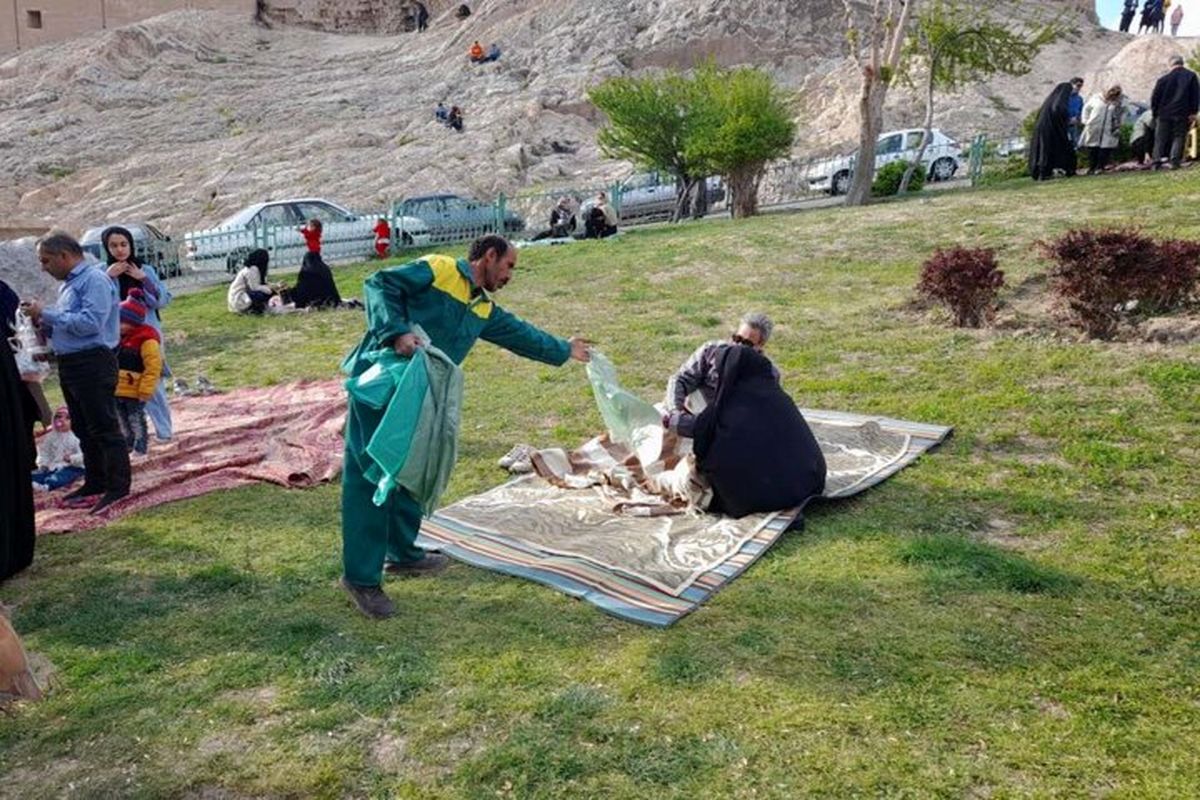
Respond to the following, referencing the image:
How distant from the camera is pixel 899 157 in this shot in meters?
20.9

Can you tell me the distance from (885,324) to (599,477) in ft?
13.8

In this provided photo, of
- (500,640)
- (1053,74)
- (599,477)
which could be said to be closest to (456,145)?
(1053,74)

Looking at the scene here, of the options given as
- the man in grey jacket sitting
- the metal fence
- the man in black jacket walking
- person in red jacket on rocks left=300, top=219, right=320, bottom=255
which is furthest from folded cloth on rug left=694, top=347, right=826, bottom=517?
the metal fence

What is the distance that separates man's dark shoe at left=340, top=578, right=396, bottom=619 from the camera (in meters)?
3.88

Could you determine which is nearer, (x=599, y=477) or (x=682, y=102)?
(x=599, y=477)

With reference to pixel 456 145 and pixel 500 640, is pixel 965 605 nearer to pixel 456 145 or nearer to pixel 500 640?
pixel 500 640

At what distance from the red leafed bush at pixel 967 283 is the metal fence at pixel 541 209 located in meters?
10.6

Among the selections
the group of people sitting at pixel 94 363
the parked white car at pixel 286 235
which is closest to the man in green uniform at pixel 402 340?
the group of people sitting at pixel 94 363

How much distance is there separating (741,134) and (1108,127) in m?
A: 6.14

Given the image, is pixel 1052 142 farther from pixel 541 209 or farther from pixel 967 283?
pixel 541 209

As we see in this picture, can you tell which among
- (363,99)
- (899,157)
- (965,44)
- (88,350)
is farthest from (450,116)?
(88,350)

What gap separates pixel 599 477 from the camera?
221 inches

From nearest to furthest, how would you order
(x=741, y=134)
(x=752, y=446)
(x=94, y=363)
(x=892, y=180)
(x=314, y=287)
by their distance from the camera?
1. (x=752, y=446)
2. (x=94, y=363)
3. (x=314, y=287)
4. (x=741, y=134)
5. (x=892, y=180)

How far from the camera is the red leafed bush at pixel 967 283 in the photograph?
8.11 m
